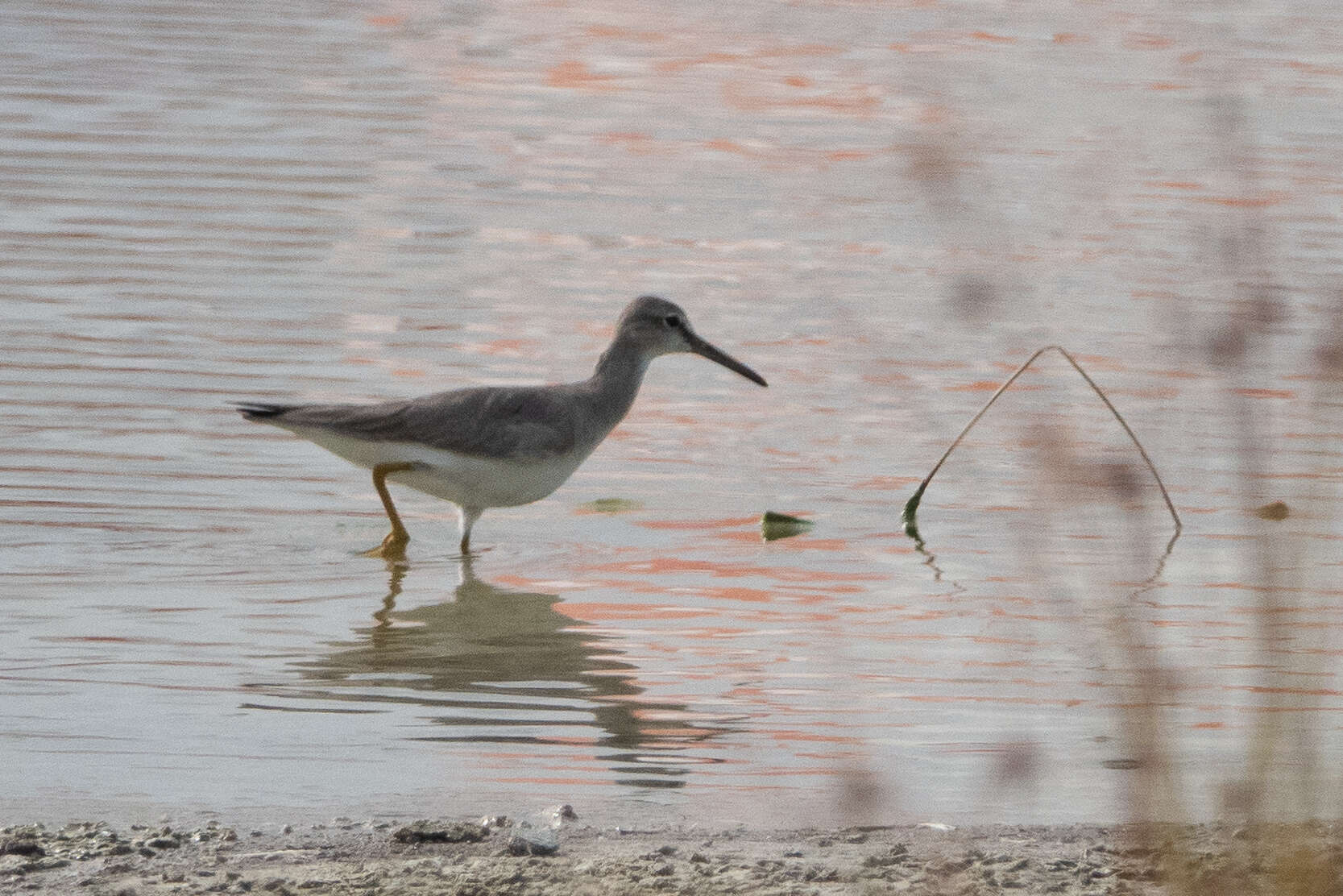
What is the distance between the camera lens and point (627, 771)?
5.50 m

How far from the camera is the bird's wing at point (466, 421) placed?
316 inches

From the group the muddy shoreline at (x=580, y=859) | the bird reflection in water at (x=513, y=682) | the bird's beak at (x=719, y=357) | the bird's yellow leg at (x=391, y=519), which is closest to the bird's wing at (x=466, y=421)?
the bird's yellow leg at (x=391, y=519)

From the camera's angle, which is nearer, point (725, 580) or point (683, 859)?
point (683, 859)

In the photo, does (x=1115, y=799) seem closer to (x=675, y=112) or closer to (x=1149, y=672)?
(x=1149, y=672)

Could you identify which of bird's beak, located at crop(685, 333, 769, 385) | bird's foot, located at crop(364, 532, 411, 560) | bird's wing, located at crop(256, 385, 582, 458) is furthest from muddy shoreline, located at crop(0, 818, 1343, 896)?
bird's beak, located at crop(685, 333, 769, 385)

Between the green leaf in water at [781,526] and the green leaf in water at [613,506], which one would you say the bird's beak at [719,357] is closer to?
the green leaf in water at [613,506]

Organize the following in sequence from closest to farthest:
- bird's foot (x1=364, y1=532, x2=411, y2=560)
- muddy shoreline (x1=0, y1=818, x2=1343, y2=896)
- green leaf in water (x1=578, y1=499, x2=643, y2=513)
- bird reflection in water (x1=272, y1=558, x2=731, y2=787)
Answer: muddy shoreline (x1=0, y1=818, x2=1343, y2=896)
bird reflection in water (x1=272, y1=558, x2=731, y2=787)
bird's foot (x1=364, y1=532, x2=411, y2=560)
green leaf in water (x1=578, y1=499, x2=643, y2=513)

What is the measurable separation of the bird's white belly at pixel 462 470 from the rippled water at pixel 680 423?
240 millimetres

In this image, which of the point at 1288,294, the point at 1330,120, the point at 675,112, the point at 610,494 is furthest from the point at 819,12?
the point at 610,494

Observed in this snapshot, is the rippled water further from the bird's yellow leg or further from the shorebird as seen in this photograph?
the shorebird

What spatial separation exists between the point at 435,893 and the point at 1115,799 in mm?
1923

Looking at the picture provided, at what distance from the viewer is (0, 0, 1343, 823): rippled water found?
534 cm

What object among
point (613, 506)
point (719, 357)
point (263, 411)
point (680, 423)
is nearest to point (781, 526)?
point (613, 506)

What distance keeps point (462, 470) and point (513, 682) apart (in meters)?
1.81
